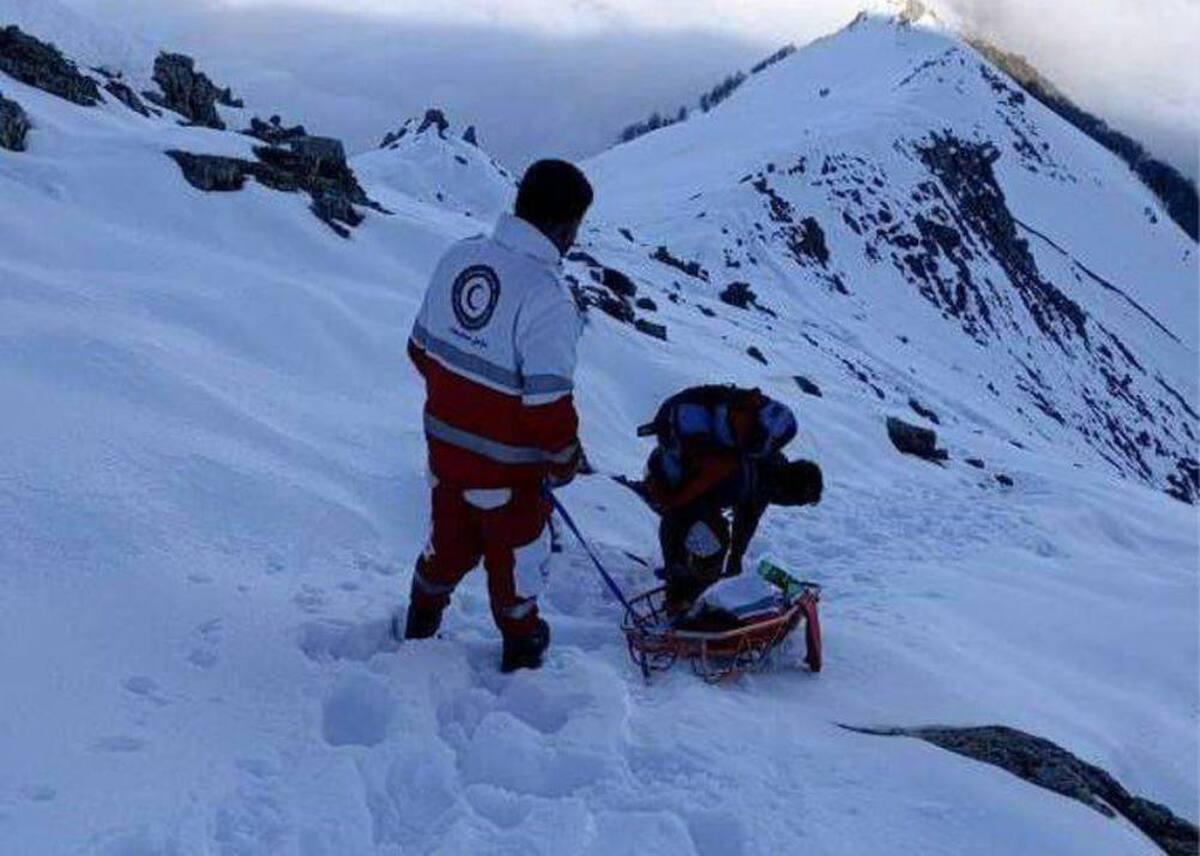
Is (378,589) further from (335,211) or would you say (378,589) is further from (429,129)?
(429,129)

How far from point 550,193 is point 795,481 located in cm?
224

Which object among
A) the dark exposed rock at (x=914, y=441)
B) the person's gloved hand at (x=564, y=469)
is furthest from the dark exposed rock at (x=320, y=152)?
the person's gloved hand at (x=564, y=469)

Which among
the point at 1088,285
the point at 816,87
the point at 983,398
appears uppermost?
the point at 816,87

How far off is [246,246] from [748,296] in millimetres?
23975

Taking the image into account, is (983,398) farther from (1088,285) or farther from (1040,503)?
(1088,285)

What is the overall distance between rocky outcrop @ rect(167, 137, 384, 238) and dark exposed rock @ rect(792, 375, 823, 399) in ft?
19.4

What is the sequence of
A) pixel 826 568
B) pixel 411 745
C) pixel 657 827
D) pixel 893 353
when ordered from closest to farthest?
pixel 657 827, pixel 411 745, pixel 826 568, pixel 893 353

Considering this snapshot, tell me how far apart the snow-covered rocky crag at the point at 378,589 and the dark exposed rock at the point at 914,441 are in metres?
0.11

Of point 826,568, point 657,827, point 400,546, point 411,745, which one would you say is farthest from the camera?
point 826,568

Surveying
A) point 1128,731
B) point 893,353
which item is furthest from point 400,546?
point 893,353

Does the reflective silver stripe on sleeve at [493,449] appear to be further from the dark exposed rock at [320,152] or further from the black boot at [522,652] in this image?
the dark exposed rock at [320,152]

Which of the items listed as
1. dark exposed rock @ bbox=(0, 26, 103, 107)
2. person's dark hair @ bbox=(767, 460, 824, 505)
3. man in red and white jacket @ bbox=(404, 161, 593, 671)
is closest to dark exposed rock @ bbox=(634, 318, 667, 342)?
dark exposed rock @ bbox=(0, 26, 103, 107)

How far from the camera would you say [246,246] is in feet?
34.1

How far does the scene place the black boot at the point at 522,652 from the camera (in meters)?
4.80
